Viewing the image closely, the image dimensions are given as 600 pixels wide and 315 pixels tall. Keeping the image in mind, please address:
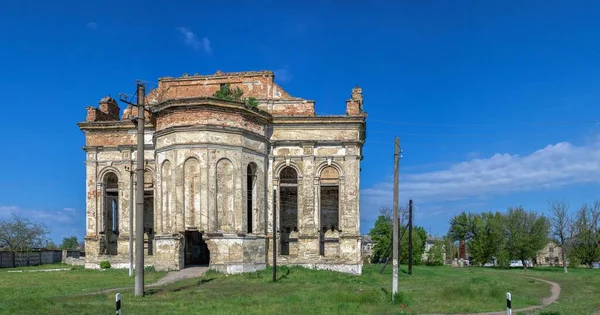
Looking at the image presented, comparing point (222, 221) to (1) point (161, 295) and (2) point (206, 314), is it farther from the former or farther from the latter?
(2) point (206, 314)

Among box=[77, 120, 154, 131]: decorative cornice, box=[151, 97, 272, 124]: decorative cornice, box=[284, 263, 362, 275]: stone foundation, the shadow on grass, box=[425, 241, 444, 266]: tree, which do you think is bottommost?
box=[425, 241, 444, 266]: tree

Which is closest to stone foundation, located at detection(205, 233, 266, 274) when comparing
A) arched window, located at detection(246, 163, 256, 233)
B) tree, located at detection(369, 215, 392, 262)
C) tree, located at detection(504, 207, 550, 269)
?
arched window, located at detection(246, 163, 256, 233)

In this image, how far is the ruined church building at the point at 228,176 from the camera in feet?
96.3

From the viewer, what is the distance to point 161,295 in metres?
20.4

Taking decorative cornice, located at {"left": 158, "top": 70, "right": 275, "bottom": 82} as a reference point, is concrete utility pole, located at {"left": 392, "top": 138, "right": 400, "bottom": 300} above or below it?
below

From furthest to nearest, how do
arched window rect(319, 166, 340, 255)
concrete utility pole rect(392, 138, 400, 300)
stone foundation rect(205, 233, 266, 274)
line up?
arched window rect(319, 166, 340, 255)
stone foundation rect(205, 233, 266, 274)
concrete utility pole rect(392, 138, 400, 300)

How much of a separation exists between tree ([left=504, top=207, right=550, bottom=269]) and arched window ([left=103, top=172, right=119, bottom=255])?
40671 millimetres

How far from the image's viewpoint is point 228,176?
29.8m

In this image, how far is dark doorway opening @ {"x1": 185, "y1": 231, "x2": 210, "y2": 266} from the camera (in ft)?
106

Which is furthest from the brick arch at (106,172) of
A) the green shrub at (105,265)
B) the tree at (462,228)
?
the tree at (462,228)

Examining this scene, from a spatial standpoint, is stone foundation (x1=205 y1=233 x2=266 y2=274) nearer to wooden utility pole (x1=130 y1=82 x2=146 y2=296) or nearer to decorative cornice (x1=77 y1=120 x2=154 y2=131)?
wooden utility pole (x1=130 y1=82 x2=146 y2=296)

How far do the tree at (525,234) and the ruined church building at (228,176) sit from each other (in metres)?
28.4

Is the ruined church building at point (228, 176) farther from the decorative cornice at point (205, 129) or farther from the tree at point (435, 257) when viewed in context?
the tree at point (435, 257)

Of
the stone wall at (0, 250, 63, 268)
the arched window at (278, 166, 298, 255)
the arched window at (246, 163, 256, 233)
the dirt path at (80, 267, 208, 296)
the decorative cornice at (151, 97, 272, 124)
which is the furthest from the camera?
the stone wall at (0, 250, 63, 268)
